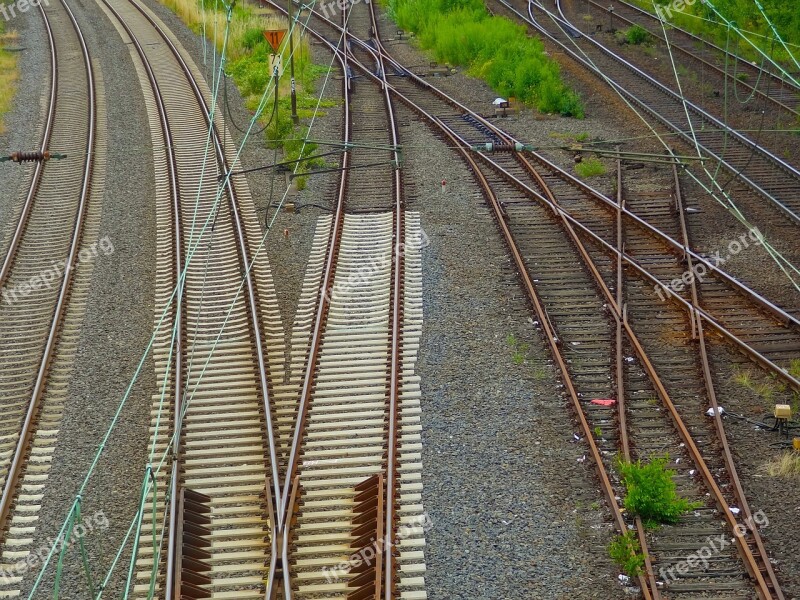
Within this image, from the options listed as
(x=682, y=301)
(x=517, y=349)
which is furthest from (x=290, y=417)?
Answer: (x=682, y=301)

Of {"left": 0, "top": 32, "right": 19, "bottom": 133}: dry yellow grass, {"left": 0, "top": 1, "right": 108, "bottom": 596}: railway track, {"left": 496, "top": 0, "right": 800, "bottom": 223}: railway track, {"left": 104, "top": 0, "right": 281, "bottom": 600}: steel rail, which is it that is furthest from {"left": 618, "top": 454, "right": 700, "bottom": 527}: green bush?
{"left": 0, "top": 32, "right": 19, "bottom": 133}: dry yellow grass

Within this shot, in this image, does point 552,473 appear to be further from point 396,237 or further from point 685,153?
point 685,153

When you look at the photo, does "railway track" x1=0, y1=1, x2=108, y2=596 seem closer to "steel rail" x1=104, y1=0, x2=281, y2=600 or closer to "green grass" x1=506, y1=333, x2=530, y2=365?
"steel rail" x1=104, y1=0, x2=281, y2=600

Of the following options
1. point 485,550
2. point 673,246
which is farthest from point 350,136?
point 485,550

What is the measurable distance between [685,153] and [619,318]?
8279 mm

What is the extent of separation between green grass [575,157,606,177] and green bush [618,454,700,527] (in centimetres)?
1040

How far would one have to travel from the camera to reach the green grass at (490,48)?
79.6ft

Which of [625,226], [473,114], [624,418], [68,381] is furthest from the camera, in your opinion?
[473,114]

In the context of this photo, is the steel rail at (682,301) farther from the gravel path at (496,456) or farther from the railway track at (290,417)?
the railway track at (290,417)

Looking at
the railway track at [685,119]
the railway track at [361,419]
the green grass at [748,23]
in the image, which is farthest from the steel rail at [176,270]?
the green grass at [748,23]

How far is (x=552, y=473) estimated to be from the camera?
34.0 feet

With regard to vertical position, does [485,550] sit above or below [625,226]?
below

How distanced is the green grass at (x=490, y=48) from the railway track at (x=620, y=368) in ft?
18.1

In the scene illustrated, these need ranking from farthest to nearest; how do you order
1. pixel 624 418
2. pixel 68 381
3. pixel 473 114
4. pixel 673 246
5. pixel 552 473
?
pixel 473 114 < pixel 673 246 < pixel 68 381 < pixel 624 418 < pixel 552 473
